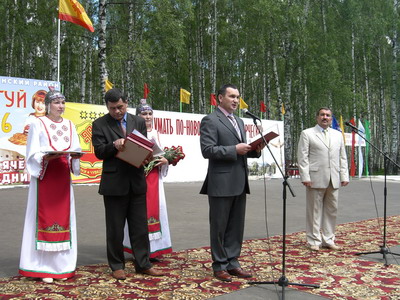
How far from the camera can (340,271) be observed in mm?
4426

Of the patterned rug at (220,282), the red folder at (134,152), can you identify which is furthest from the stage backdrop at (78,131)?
the red folder at (134,152)

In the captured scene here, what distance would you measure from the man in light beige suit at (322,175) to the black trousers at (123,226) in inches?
98.4

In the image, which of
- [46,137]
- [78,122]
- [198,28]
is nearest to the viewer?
[46,137]

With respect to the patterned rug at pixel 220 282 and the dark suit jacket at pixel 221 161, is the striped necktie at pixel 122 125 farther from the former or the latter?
the patterned rug at pixel 220 282

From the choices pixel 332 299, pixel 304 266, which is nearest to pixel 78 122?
pixel 304 266

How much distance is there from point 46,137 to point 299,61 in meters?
24.4

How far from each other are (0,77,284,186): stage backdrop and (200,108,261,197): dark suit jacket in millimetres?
6460

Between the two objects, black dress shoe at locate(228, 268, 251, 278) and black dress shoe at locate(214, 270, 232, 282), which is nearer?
black dress shoe at locate(214, 270, 232, 282)

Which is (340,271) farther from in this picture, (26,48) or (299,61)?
(26,48)

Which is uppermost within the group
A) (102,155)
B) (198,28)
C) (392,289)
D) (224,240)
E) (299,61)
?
(198,28)

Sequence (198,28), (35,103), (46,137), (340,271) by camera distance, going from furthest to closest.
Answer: (198,28)
(35,103)
(340,271)
(46,137)

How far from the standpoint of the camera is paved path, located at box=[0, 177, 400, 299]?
193 inches

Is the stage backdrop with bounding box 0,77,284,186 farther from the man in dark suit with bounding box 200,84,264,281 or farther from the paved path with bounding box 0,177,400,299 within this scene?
the man in dark suit with bounding box 200,84,264,281

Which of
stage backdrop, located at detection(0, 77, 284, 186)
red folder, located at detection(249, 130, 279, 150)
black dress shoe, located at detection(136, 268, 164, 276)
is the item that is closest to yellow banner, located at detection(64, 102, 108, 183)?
stage backdrop, located at detection(0, 77, 284, 186)
